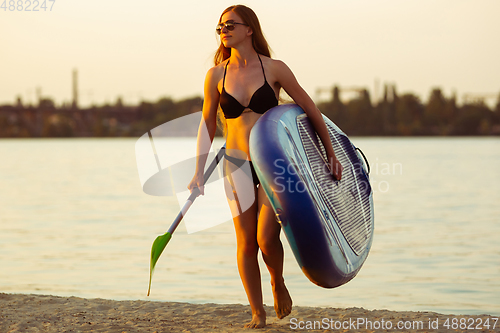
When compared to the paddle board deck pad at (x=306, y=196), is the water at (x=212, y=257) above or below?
below

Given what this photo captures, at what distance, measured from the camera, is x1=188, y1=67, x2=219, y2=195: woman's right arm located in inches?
173

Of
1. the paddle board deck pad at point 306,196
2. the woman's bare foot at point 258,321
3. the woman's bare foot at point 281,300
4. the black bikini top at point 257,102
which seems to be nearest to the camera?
the paddle board deck pad at point 306,196

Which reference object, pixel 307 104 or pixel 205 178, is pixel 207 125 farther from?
pixel 307 104

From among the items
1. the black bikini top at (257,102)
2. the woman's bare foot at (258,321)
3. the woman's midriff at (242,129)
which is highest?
the black bikini top at (257,102)

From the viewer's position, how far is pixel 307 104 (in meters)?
4.31

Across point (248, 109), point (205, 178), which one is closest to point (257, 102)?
point (248, 109)

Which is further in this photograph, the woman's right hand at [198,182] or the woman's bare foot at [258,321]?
the woman's bare foot at [258,321]

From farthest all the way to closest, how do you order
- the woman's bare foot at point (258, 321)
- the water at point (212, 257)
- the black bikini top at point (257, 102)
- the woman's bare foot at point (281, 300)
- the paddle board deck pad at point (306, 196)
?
the water at point (212, 257) → the woman's bare foot at point (258, 321) → the woman's bare foot at point (281, 300) → the black bikini top at point (257, 102) → the paddle board deck pad at point (306, 196)

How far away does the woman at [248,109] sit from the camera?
13.8 ft

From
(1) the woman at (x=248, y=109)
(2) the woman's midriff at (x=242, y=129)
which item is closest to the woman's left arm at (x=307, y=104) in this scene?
(1) the woman at (x=248, y=109)

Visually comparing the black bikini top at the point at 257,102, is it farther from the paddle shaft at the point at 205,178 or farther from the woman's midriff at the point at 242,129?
the paddle shaft at the point at 205,178

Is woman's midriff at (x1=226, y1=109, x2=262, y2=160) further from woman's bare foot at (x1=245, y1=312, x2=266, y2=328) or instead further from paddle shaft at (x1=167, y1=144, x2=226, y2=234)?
woman's bare foot at (x1=245, y1=312, x2=266, y2=328)

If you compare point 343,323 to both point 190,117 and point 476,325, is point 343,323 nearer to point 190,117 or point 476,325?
point 476,325

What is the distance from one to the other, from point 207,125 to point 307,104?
0.70 metres
